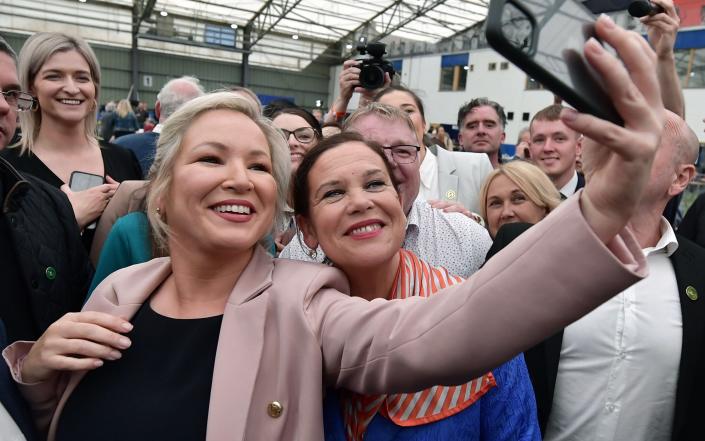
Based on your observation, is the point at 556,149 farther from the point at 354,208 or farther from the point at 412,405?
the point at 412,405

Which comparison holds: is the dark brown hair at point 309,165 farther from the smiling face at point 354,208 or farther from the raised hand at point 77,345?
the raised hand at point 77,345

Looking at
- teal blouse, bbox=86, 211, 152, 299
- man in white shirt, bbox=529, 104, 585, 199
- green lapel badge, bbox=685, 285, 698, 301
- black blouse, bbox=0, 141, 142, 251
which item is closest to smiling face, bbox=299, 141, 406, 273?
teal blouse, bbox=86, 211, 152, 299

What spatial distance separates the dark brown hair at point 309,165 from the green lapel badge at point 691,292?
944mm

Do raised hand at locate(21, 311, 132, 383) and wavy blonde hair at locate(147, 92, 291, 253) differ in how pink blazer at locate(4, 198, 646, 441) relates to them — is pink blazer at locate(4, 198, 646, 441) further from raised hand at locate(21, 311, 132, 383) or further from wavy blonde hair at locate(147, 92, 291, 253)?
wavy blonde hair at locate(147, 92, 291, 253)

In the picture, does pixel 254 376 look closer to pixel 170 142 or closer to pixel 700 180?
pixel 170 142

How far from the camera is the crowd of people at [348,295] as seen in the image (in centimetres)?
73

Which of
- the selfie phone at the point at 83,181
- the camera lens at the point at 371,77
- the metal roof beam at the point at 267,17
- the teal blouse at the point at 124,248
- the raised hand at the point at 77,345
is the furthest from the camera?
the metal roof beam at the point at 267,17

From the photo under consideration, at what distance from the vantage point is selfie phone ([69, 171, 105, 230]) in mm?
2037

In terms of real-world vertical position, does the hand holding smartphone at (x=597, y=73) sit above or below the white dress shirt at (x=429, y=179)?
above

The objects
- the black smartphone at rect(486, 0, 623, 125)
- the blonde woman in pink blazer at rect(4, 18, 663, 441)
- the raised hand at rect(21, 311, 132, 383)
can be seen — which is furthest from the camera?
the raised hand at rect(21, 311, 132, 383)

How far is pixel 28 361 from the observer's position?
1.11 m

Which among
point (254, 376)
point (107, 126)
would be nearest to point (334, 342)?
point (254, 376)

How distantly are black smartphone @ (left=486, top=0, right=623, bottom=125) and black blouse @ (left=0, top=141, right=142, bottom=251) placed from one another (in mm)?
1851

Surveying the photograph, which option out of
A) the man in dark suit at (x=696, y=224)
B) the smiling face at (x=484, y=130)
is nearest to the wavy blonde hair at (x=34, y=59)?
the smiling face at (x=484, y=130)
